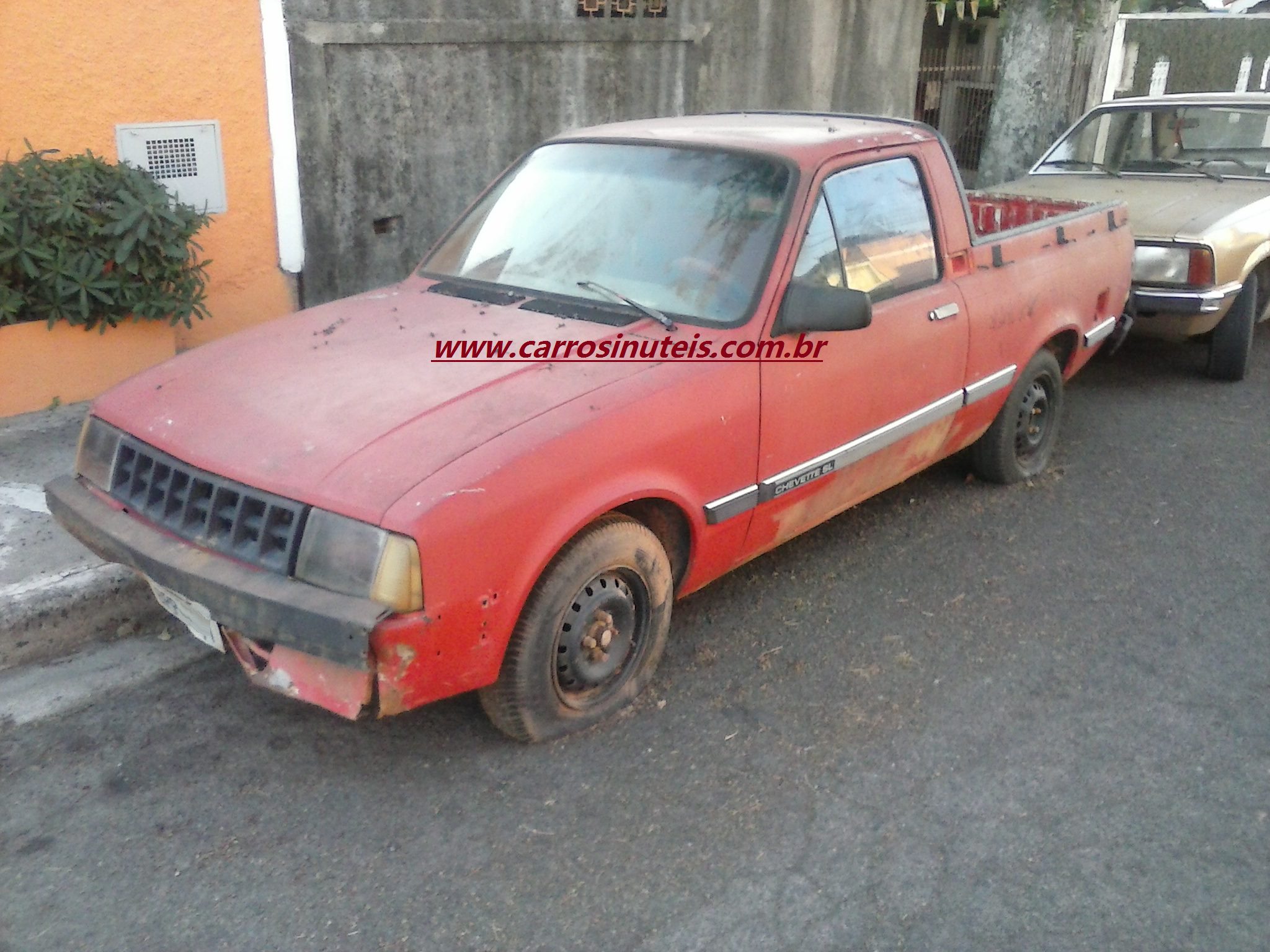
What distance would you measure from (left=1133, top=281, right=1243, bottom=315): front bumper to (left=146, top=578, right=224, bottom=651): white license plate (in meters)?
5.32

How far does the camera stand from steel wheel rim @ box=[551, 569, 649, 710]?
3248 mm

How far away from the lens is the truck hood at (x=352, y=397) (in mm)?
2902

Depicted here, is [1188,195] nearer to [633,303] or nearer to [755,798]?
[633,303]

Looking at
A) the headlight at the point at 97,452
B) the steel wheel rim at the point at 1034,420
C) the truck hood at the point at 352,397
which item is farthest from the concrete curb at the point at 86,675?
the steel wheel rim at the point at 1034,420

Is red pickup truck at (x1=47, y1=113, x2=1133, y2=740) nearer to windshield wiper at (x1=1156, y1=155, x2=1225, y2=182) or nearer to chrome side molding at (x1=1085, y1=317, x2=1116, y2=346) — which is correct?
chrome side molding at (x1=1085, y1=317, x2=1116, y2=346)

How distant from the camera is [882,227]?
4.20 meters

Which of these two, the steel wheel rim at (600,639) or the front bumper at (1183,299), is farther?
the front bumper at (1183,299)

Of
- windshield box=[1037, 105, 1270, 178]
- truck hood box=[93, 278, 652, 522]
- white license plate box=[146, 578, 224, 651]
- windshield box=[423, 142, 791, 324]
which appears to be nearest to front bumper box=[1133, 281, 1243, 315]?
windshield box=[1037, 105, 1270, 178]

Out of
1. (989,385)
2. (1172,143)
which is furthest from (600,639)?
(1172,143)

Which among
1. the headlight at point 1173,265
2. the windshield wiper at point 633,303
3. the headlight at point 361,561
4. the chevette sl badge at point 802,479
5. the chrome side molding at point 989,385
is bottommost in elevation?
the chevette sl badge at point 802,479

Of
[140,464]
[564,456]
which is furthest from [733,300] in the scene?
[140,464]

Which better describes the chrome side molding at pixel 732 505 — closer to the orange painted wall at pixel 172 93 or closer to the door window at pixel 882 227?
the door window at pixel 882 227

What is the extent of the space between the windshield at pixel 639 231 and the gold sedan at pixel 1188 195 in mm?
3489

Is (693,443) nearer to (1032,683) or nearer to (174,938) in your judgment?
(1032,683)
